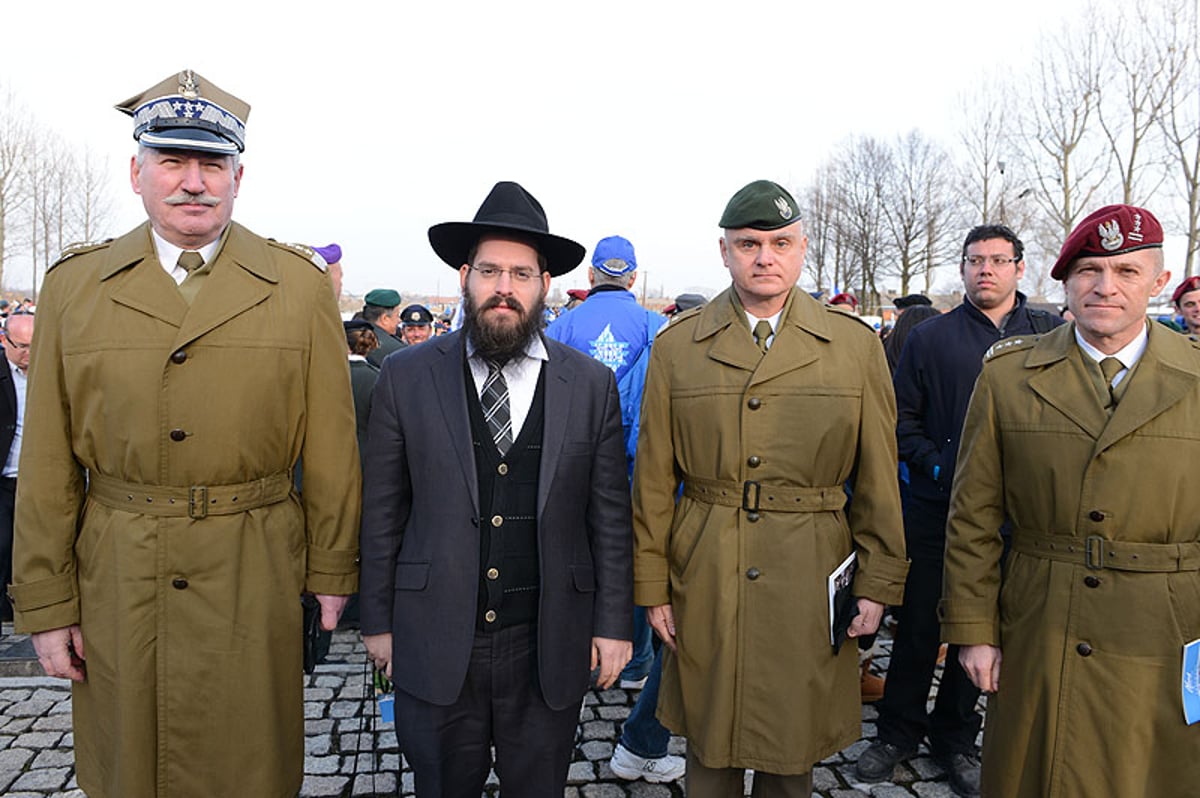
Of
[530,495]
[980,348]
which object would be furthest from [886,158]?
[530,495]

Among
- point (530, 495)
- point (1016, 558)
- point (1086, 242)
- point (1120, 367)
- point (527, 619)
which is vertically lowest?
point (527, 619)

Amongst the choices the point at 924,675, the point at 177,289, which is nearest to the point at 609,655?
the point at 177,289

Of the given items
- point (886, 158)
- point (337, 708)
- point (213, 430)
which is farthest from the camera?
point (886, 158)

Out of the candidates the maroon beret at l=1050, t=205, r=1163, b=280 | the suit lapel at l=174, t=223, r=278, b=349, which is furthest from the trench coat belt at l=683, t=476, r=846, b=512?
the suit lapel at l=174, t=223, r=278, b=349

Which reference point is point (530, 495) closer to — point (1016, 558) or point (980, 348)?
point (1016, 558)

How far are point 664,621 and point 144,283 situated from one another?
2.08 metres

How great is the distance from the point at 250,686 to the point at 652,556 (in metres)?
1.38

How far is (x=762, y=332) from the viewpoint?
116 inches

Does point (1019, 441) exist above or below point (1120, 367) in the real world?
below

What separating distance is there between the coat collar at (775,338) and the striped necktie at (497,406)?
0.75 meters

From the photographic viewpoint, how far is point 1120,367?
8.59 ft

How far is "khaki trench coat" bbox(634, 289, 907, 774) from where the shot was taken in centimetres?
276

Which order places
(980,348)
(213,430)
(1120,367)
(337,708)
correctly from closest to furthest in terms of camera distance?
1. (213,430)
2. (1120,367)
3. (980,348)
4. (337,708)

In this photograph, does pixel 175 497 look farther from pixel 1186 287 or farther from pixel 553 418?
pixel 1186 287
